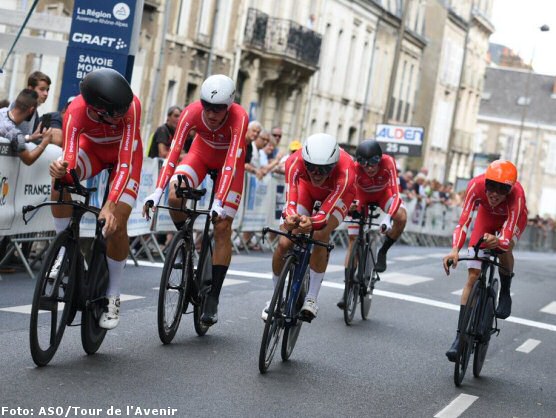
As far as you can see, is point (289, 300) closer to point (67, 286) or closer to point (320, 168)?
point (320, 168)

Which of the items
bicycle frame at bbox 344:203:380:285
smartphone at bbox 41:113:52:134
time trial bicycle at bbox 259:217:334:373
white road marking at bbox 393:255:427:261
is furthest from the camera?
white road marking at bbox 393:255:427:261

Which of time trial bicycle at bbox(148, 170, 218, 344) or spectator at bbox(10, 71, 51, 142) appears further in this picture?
spectator at bbox(10, 71, 51, 142)

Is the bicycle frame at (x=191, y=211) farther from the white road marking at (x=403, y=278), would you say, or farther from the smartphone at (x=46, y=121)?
the white road marking at (x=403, y=278)

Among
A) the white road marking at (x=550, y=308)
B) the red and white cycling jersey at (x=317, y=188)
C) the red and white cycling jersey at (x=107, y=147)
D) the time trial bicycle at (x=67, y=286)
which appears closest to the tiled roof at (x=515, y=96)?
the white road marking at (x=550, y=308)

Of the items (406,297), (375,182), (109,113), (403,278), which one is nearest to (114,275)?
(109,113)

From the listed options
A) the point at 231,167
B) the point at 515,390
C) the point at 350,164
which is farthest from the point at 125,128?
the point at 515,390

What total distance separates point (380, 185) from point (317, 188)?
3.25m

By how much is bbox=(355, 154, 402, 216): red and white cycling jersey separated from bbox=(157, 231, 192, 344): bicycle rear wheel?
4.23 metres

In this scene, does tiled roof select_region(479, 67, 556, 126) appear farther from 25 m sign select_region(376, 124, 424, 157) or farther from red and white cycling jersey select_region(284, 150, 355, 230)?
red and white cycling jersey select_region(284, 150, 355, 230)

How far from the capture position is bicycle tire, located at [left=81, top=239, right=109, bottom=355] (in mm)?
8320

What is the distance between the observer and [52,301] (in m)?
7.74

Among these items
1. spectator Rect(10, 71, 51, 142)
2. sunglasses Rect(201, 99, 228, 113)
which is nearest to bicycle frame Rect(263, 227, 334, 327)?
sunglasses Rect(201, 99, 228, 113)

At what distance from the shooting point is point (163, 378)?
815 centimetres

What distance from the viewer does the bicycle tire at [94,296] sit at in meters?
8.32
